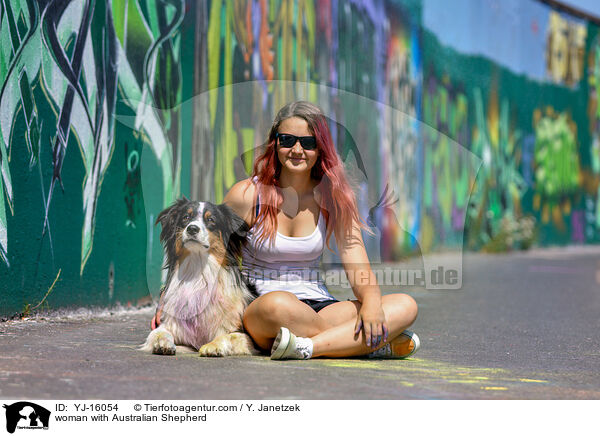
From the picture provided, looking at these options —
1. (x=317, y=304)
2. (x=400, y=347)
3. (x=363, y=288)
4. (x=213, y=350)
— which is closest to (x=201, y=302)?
(x=213, y=350)

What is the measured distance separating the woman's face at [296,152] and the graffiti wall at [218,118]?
397 mm

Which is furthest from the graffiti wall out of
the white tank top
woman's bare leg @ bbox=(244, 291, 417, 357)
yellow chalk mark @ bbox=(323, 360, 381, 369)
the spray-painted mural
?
yellow chalk mark @ bbox=(323, 360, 381, 369)

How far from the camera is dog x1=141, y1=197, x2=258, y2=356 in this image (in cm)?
440

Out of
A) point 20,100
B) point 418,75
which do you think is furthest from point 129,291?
point 418,75

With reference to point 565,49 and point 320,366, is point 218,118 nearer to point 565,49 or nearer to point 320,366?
point 320,366

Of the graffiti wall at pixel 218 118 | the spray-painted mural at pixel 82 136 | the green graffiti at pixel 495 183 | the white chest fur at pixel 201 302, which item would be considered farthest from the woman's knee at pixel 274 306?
the green graffiti at pixel 495 183

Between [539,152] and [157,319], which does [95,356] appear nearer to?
[157,319]

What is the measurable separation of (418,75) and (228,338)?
437 inches

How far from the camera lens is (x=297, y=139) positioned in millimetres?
4520

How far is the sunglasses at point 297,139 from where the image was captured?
4520 mm

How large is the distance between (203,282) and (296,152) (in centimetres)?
84

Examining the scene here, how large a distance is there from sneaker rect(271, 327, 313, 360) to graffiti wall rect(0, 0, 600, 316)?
102 cm
